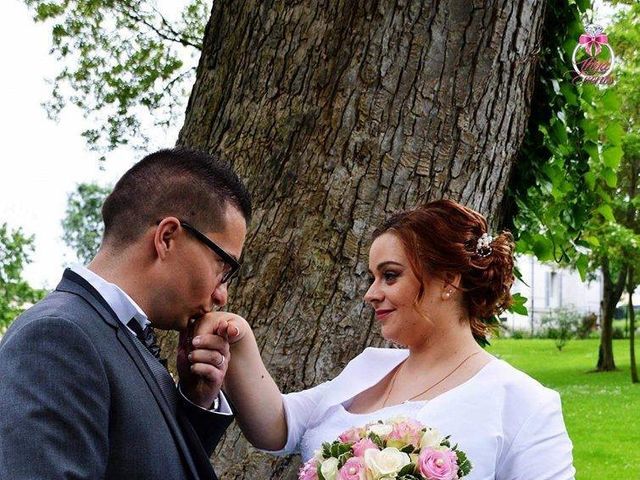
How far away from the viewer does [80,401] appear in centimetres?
219

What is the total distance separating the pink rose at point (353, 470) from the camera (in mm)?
2686

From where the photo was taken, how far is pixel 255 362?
3.45 metres

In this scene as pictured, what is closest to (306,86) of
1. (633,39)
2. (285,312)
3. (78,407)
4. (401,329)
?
(285,312)

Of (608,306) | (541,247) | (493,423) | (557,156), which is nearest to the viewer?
(493,423)

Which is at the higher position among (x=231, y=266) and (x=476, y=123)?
(x=476, y=123)

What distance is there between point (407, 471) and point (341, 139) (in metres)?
2.10

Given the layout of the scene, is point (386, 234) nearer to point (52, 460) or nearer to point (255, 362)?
point (255, 362)

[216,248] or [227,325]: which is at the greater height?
[216,248]

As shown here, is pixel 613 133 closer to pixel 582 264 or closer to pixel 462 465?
pixel 582 264

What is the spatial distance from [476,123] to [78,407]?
296 centimetres

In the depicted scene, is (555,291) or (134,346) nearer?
(134,346)

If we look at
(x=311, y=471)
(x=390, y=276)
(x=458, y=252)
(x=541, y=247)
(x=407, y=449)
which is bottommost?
(x=311, y=471)

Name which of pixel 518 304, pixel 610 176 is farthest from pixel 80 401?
pixel 610 176

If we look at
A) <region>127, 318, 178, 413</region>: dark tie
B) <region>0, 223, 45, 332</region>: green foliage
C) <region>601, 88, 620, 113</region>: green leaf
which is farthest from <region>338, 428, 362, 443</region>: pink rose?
<region>0, 223, 45, 332</region>: green foliage
